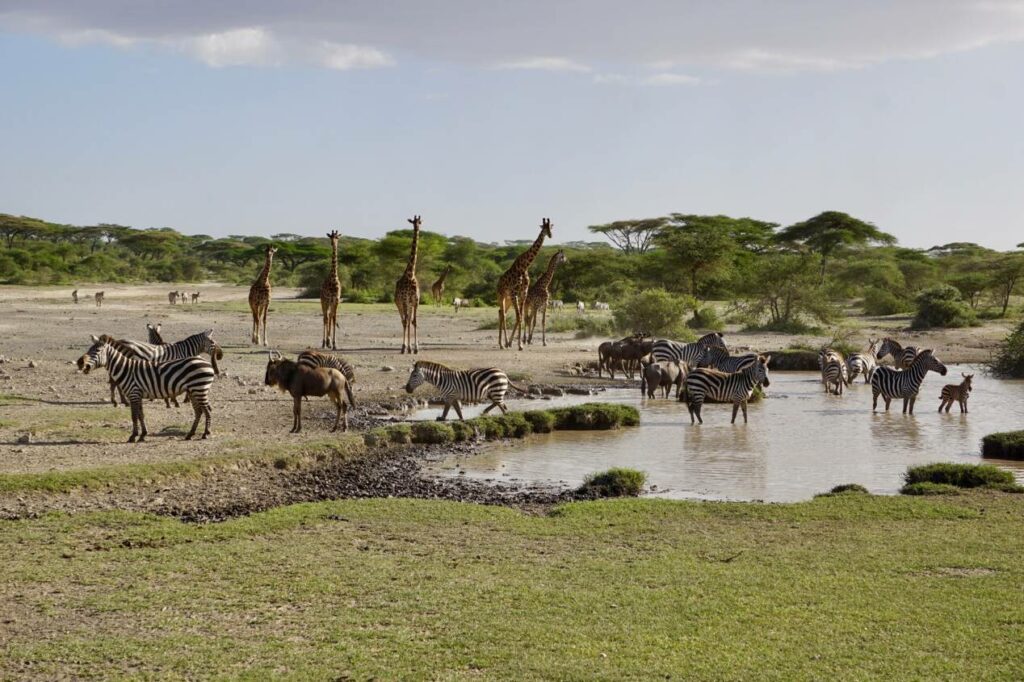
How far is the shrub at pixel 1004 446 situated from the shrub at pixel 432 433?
24.5 ft

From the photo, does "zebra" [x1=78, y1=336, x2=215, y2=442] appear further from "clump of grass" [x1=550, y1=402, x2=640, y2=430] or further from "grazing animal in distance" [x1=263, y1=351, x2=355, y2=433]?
"clump of grass" [x1=550, y1=402, x2=640, y2=430]

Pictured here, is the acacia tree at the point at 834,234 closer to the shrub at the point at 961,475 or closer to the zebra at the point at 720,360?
the zebra at the point at 720,360

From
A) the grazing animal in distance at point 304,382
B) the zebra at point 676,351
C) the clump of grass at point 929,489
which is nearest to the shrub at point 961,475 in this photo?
the clump of grass at point 929,489

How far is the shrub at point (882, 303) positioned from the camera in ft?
151

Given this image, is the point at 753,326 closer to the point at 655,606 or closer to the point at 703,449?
the point at 703,449

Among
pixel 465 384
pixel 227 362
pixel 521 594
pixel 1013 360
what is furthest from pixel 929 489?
pixel 1013 360

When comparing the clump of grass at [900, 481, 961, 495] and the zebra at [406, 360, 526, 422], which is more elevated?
the zebra at [406, 360, 526, 422]

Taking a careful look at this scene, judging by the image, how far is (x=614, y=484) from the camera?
497 inches

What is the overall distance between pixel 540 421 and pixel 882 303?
3246 cm

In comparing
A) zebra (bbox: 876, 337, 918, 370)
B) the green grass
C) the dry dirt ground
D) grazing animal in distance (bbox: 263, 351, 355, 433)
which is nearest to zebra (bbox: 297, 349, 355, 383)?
grazing animal in distance (bbox: 263, 351, 355, 433)

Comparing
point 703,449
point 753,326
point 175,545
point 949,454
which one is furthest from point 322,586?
point 753,326

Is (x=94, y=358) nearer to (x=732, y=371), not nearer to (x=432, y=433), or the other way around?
(x=432, y=433)

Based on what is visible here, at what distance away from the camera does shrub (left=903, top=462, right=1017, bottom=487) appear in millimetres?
12422

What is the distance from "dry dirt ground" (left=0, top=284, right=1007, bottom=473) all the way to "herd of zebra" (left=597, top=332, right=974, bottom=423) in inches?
57.6
